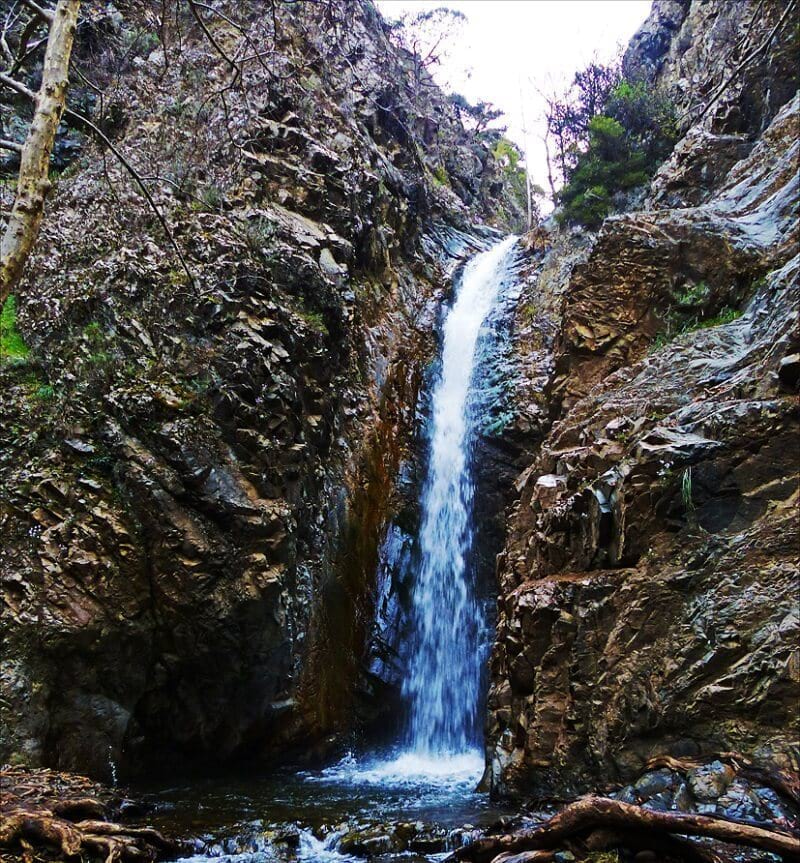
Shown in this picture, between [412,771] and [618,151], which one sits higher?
[618,151]

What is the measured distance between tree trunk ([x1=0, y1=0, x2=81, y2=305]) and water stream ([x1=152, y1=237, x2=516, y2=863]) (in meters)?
5.34

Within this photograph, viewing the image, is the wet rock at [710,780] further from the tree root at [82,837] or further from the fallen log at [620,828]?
the tree root at [82,837]

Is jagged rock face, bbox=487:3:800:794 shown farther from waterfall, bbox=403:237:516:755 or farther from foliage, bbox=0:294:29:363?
foliage, bbox=0:294:29:363

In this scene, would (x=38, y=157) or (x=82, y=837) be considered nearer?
(x=38, y=157)

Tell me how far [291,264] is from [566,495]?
707cm

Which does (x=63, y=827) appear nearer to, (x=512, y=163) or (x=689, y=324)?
(x=689, y=324)

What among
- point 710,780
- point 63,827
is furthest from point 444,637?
point 63,827

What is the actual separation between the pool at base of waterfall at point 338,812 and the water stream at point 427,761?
0.02 meters

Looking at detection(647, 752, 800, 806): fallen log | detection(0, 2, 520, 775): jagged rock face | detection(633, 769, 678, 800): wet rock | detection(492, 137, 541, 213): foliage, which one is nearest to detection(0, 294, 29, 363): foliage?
detection(0, 2, 520, 775): jagged rock face

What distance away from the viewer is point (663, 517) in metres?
6.50

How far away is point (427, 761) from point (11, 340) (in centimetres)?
965

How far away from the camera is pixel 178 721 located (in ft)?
30.4

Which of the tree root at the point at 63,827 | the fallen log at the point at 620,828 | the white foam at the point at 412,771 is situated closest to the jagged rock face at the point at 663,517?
the fallen log at the point at 620,828

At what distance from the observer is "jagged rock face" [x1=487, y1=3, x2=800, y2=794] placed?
536 cm
